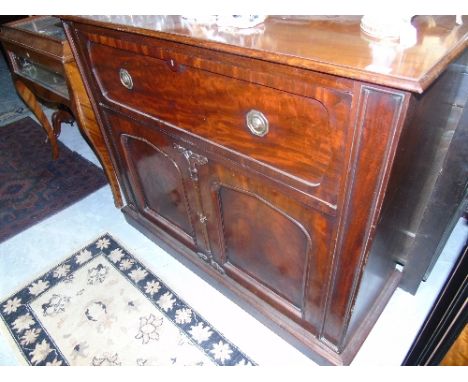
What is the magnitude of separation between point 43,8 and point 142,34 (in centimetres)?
25

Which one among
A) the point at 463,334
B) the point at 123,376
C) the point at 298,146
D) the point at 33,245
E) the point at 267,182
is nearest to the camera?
the point at 463,334

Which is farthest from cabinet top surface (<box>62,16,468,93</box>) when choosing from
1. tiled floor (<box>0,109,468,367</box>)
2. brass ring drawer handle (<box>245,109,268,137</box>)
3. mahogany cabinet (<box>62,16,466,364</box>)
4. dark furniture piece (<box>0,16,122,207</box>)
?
tiled floor (<box>0,109,468,367</box>)

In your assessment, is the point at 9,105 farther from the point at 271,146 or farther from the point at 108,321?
the point at 271,146

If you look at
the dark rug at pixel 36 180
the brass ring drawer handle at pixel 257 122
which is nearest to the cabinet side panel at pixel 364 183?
the brass ring drawer handle at pixel 257 122

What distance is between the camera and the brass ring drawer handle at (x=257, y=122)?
0.75m

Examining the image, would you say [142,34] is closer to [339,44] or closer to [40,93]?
[339,44]

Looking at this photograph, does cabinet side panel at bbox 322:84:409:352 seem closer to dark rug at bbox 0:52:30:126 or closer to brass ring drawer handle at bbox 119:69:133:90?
brass ring drawer handle at bbox 119:69:133:90

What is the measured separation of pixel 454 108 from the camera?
900 millimetres

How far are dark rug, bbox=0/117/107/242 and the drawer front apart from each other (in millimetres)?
1093

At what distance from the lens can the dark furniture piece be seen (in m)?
1.36

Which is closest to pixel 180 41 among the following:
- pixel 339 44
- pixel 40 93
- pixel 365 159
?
pixel 339 44

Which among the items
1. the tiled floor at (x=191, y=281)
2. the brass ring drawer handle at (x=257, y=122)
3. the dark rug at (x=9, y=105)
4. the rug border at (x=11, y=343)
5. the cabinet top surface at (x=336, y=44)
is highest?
the cabinet top surface at (x=336, y=44)

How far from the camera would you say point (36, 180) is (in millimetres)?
2043

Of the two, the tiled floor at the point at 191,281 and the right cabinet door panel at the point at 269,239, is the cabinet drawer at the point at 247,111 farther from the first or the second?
the tiled floor at the point at 191,281
